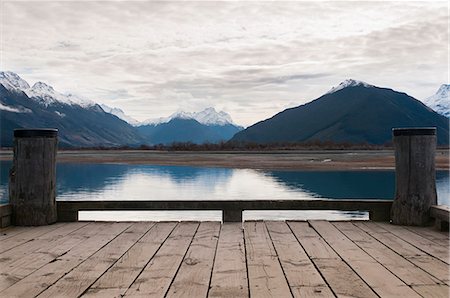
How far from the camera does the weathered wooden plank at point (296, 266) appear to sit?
3.37 m

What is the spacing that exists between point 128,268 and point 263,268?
1015 millimetres

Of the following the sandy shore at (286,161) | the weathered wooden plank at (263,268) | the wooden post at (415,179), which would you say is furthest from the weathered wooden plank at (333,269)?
the sandy shore at (286,161)

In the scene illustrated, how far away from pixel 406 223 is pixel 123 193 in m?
22.5

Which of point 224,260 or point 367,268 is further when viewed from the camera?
point 224,260

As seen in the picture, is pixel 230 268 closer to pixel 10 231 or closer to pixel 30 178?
pixel 10 231

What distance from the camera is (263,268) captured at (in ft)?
12.8

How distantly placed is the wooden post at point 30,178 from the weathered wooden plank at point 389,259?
3359mm

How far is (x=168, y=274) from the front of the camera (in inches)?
147

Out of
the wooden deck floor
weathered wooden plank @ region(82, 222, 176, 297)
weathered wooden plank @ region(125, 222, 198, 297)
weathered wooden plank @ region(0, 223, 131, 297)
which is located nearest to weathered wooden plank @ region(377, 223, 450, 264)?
the wooden deck floor

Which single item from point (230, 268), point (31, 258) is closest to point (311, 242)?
point (230, 268)

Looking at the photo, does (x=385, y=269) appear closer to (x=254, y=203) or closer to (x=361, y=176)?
(x=254, y=203)

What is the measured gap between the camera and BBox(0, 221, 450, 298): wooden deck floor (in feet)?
11.1

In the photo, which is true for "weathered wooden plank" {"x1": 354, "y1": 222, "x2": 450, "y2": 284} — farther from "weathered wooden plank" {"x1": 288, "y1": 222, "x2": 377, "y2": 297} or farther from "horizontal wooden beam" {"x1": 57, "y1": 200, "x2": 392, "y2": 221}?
"weathered wooden plank" {"x1": 288, "y1": 222, "x2": 377, "y2": 297}

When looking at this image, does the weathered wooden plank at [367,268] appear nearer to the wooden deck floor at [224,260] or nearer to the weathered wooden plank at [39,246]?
the wooden deck floor at [224,260]
